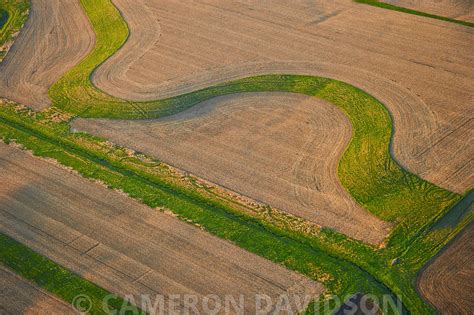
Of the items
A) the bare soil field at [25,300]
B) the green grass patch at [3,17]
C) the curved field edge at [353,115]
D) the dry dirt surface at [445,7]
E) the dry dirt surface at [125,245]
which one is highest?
the dry dirt surface at [445,7]

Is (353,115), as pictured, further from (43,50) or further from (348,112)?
(43,50)

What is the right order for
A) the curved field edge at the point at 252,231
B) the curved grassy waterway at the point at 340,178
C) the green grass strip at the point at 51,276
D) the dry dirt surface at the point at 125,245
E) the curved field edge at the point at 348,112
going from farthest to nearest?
the curved field edge at the point at 348,112, the curved grassy waterway at the point at 340,178, the curved field edge at the point at 252,231, the dry dirt surface at the point at 125,245, the green grass strip at the point at 51,276

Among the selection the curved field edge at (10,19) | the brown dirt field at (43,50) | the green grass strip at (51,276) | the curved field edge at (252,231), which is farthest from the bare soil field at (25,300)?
the curved field edge at (10,19)

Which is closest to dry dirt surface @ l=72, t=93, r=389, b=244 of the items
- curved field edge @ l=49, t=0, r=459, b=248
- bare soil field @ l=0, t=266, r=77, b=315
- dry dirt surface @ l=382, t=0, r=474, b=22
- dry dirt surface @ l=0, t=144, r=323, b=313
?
curved field edge @ l=49, t=0, r=459, b=248

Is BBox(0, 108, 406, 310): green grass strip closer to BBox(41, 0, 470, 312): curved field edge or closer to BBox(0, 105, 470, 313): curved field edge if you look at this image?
BBox(0, 105, 470, 313): curved field edge

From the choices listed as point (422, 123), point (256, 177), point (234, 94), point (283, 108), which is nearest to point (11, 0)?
point (234, 94)

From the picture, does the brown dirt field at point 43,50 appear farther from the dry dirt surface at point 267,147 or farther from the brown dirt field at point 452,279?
the brown dirt field at point 452,279
